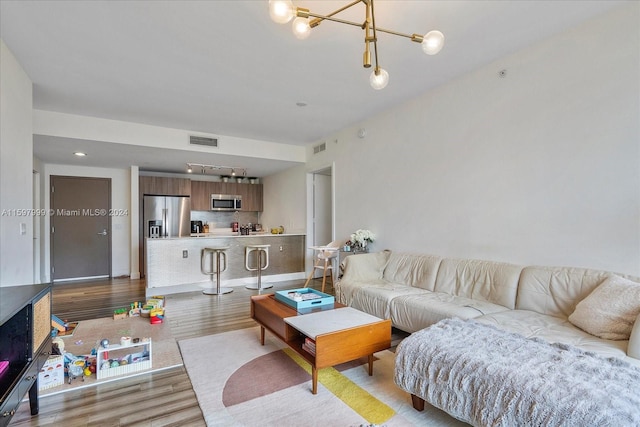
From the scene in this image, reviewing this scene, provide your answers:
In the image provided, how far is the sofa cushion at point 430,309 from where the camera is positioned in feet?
8.53

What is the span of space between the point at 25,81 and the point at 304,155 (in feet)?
13.7

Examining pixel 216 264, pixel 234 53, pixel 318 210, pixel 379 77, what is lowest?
pixel 216 264

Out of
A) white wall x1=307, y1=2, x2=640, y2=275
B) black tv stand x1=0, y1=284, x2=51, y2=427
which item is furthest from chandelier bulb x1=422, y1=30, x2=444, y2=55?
black tv stand x1=0, y1=284, x2=51, y2=427

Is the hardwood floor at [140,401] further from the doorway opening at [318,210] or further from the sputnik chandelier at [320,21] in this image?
the doorway opening at [318,210]

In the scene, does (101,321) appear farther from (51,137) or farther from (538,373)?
(538,373)

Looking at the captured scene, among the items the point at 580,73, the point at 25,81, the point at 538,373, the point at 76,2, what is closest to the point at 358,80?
the point at 580,73

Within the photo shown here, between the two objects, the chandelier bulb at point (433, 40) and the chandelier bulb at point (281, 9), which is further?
the chandelier bulb at point (433, 40)

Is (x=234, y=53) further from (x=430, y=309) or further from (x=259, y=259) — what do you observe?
(x=259, y=259)

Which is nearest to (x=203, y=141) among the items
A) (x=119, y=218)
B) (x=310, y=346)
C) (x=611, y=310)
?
(x=119, y=218)

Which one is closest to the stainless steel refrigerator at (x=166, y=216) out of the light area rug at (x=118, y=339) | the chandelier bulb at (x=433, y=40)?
the light area rug at (x=118, y=339)

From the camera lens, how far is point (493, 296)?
2838mm

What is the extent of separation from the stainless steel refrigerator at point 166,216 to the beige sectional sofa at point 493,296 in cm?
458

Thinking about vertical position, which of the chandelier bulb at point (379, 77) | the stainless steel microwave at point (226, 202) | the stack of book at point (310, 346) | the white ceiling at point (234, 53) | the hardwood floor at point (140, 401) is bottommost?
the hardwood floor at point (140, 401)

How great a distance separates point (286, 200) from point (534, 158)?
5073 millimetres
